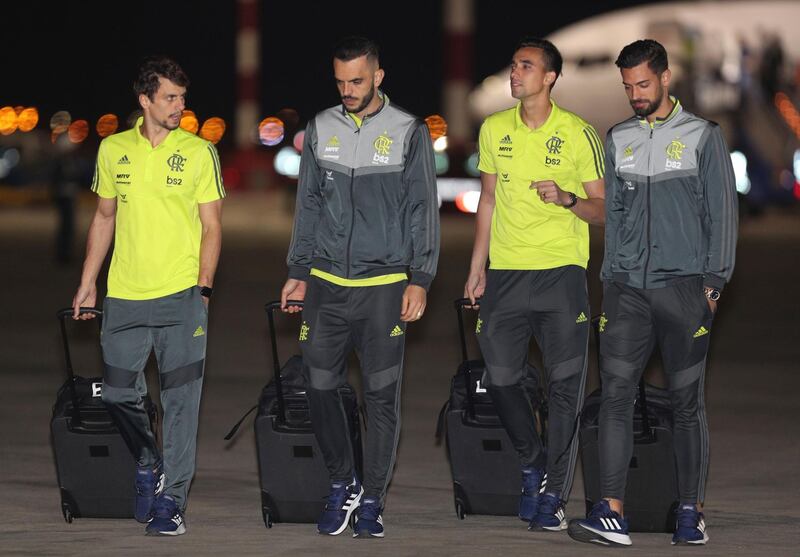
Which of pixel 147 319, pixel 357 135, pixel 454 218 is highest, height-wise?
pixel 357 135

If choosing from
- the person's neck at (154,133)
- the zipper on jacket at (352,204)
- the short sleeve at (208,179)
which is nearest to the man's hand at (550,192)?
the zipper on jacket at (352,204)

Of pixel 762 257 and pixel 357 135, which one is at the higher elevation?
pixel 357 135

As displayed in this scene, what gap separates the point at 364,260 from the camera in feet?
23.6

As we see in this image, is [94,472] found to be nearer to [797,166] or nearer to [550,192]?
[550,192]

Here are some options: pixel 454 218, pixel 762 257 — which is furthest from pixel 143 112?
pixel 454 218

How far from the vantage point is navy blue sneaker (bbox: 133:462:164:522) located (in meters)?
7.31

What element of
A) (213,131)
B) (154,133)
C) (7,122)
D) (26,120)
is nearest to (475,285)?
(154,133)

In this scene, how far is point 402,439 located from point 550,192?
3.31 meters

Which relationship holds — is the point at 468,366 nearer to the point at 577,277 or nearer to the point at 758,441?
the point at 577,277

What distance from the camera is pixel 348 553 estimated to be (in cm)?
687

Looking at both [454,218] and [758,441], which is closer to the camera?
[758,441]

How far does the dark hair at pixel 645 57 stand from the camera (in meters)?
6.96

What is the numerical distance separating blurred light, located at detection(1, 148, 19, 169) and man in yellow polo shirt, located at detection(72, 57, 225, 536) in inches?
1429

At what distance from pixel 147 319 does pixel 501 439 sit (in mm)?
1563
